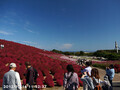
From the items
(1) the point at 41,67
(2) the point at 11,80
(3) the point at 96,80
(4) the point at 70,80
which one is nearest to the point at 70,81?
(4) the point at 70,80

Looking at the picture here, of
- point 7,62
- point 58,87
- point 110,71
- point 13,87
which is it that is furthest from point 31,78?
point 7,62

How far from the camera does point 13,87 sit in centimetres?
342

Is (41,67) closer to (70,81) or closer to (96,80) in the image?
(70,81)

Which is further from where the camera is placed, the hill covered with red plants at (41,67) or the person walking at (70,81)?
the hill covered with red plants at (41,67)

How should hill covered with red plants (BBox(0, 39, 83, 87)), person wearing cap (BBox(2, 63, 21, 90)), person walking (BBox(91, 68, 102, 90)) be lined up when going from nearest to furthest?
person wearing cap (BBox(2, 63, 21, 90)) < person walking (BBox(91, 68, 102, 90)) < hill covered with red plants (BBox(0, 39, 83, 87))

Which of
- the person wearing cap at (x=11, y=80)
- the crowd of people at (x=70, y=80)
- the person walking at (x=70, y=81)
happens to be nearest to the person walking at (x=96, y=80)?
the crowd of people at (x=70, y=80)

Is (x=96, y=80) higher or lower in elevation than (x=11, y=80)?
lower

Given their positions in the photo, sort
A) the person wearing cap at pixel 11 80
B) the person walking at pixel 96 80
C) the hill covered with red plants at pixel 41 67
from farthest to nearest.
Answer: the hill covered with red plants at pixel 41 67, the person walking at pixel 96 80, the person wearing cap at pixel 11 80

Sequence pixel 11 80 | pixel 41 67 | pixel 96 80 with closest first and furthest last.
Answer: pixel 11 80 < pixel 96 80 < pixel 41 67

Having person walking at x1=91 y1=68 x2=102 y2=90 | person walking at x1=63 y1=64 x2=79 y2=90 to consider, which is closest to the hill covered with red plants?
person walking at x1=63 y1=64 x2=79 y2=90

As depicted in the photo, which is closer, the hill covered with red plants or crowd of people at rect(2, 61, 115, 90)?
crowd of people at rect(2, 61, 115, 90)

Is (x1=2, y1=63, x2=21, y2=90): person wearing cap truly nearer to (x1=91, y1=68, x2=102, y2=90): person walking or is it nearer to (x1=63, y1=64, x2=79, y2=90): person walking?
(x1=63, y1=64, x2=79, y2=90): person walking

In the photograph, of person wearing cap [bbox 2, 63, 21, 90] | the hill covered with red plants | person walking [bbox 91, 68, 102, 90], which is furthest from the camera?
the hill covered with red plants

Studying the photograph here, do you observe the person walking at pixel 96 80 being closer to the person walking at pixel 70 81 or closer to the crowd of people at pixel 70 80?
the crowd of people at pixel 70 80
